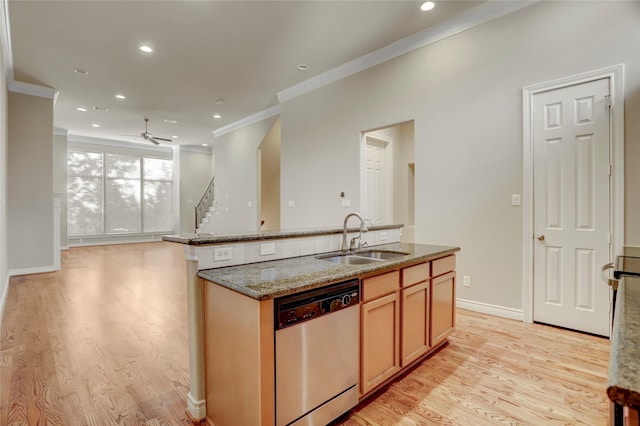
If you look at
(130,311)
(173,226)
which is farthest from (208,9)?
(173,226)

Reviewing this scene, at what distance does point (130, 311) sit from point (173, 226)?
8079 mm

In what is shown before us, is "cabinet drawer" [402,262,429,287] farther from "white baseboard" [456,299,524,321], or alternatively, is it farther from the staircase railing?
the staircase railing

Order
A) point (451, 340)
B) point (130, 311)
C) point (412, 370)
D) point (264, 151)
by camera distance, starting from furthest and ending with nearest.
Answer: point (264, 151)
point (130, 311)
point (451, 340)
point (412, 370)

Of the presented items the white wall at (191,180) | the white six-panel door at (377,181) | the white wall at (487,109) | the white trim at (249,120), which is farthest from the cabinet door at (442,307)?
the white wall at (191,180)

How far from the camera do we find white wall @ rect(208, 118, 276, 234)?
7367 millimetres

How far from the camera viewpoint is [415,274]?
2303 mm

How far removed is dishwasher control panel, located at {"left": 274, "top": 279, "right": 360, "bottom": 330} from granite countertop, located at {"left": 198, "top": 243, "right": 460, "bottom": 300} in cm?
5

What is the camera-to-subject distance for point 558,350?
2658 millimetres

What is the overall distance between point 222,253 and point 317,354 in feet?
2.60

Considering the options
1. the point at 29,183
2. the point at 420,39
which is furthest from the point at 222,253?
the point at 29,183

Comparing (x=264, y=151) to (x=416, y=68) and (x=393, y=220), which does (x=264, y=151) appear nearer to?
(x=393, y=220)

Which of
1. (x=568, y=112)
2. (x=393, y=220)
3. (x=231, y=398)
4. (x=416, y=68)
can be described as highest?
(x=416, y=68)

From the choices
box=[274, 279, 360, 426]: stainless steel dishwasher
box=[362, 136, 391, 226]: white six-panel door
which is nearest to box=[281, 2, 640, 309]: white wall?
box=[362, 136, 391, 226]: white six-panel door

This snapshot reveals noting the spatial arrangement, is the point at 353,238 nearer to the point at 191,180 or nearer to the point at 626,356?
the point at 626,356
